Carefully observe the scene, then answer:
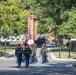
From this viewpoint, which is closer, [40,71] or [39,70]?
[40,71]

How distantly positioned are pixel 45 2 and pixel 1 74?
640 centimetres

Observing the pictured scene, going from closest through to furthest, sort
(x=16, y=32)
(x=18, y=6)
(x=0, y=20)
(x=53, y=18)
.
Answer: (x=0, y=20), (x=18, y=6), (x=53, y=18), (x=16, y=32)

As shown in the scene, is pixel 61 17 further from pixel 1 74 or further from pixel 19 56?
pixel 1 74

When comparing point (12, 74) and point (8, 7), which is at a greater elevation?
point (8, 7)

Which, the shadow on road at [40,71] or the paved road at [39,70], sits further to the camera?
the paved road at [39,70]

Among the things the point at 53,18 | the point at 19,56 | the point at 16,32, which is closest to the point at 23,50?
the point at 19,56

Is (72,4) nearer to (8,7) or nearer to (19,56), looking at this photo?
(19,56)

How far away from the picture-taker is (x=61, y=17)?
156 feet

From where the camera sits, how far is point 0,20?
3947cm

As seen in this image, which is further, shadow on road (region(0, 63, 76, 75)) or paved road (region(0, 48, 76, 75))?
paved road (region(0, 48, 76, 75))

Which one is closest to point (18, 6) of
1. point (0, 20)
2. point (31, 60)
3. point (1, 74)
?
point (0, 20)

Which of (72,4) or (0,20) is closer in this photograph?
(72,4)

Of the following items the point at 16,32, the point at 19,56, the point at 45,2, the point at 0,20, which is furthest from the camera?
the point at 16,32

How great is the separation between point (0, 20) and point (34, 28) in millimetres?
44819
